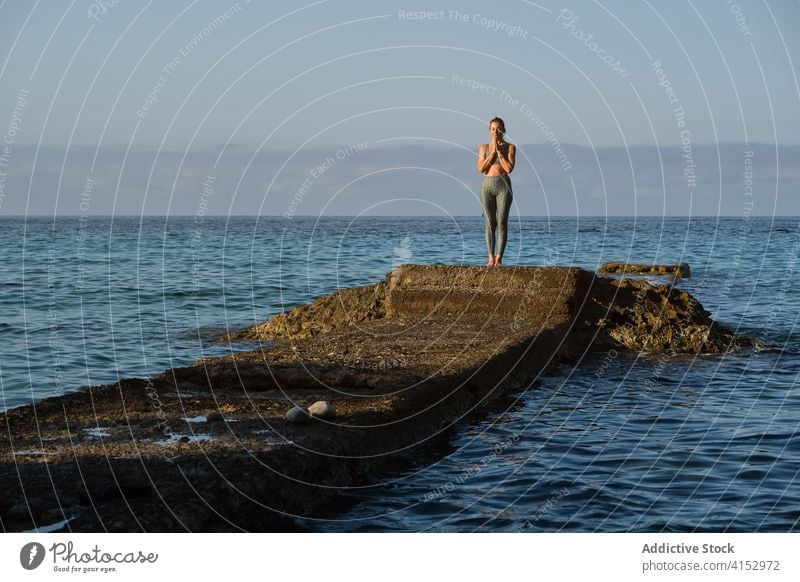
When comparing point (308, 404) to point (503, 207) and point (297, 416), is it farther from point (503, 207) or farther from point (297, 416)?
point (503, 207)

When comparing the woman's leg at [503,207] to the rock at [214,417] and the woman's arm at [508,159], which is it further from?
the rock at [214,417]

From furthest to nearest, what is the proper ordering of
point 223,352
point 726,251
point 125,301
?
point 726,251
point 125,301
point 223,352

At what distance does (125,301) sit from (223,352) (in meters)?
7.44

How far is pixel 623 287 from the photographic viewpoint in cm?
1575

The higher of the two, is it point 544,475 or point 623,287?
point 623,287

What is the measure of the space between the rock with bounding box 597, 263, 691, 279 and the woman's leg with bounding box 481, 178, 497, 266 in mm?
17938

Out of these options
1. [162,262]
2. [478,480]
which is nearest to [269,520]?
[478,480]

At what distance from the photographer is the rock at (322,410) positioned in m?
7.79

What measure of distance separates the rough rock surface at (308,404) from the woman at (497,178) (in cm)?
71

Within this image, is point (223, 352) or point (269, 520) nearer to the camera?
point (269, 520)

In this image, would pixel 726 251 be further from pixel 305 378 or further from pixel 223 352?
pixel 305 378

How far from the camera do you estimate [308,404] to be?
837 centimetres

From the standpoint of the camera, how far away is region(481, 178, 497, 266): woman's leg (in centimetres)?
1403

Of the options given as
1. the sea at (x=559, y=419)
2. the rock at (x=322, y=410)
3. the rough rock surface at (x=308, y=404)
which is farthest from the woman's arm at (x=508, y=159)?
the rock at (x=322, y=410)
